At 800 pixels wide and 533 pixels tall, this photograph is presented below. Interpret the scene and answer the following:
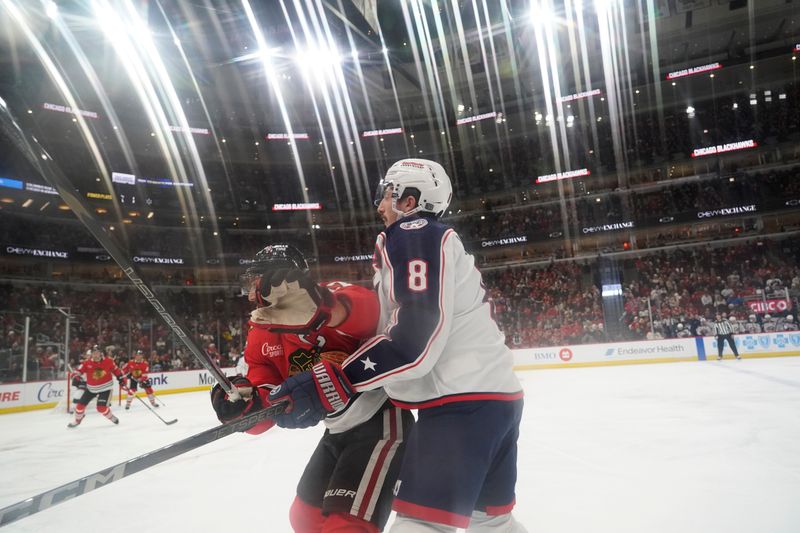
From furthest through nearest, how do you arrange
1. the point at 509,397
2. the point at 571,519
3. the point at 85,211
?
the point at 571,519 < the point at 509,397 < the point at 85,211

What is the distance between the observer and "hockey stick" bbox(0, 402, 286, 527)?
1.13 m

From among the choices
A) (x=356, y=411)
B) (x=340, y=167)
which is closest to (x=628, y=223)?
(x=340, y=167)

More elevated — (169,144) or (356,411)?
(169,144)

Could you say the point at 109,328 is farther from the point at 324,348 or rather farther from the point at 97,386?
the point at 324,348

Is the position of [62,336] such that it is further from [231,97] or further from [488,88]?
[488,88]

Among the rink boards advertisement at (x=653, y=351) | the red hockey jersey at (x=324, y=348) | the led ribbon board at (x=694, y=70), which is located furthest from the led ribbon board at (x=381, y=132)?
the red hockey jersey at (x=324, y=348)

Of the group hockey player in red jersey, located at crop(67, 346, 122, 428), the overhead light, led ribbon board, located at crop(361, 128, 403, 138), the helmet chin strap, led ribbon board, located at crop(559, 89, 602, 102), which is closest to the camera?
the helmet chin strap

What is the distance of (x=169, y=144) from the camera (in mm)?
30828

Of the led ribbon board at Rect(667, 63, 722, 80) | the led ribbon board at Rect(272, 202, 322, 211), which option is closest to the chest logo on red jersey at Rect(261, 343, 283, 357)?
the led ribbon board at Rect(667, 63, 722, 80)

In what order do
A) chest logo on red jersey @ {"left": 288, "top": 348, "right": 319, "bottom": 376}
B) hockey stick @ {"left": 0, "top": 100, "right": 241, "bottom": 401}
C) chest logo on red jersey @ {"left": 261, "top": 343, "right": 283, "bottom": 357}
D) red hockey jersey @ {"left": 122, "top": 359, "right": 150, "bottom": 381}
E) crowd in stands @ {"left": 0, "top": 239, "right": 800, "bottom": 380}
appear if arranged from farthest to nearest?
crowd in stands @ {"left": 0, "top": 239, "right": 800, "bottom": 380} → red hockey jersey @ {"left": 122, "top": 359, "right": 150, "bottom": 381} → chest logo on red jersey @ {"left": 261, "top": 343, "right": 283, "bottom": 357} → chest logo on red jersey @ {"left": 288, "top": 348, "right": 319, "bottom": 376} → hockey stick @ {"left": 0, "top": 100, "right": 241, "bottom": 401}

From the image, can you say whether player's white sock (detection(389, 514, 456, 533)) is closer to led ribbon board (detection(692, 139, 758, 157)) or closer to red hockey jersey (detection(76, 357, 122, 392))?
red hockey jersey (detection(76, 357, 122, 392))

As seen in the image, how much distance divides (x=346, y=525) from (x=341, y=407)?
0.42 m

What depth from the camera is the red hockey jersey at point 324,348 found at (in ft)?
5.28

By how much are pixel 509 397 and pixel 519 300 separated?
22229 millimetres
